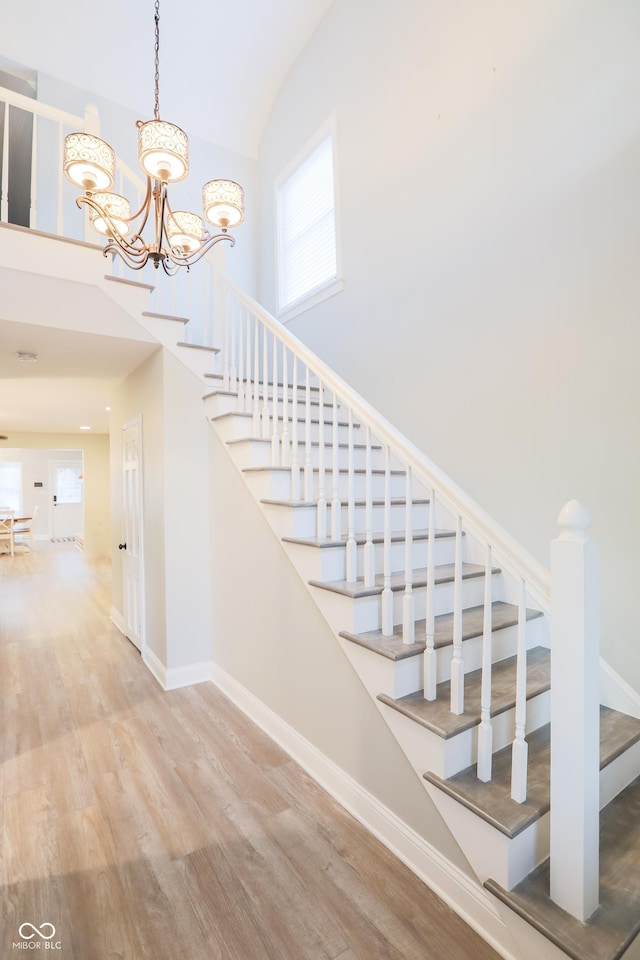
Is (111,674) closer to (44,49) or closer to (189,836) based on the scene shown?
(189,836)

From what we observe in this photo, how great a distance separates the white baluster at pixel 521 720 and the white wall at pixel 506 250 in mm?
957

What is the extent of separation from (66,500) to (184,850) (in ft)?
40.1

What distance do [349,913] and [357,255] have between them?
156 inches

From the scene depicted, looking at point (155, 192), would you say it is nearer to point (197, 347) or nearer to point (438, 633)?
point (197, 347)

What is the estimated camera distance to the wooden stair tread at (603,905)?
1.19 meters

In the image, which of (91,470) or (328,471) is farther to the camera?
(91,470)

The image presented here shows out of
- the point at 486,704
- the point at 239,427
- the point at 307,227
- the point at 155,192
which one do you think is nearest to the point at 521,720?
the point at 486,704

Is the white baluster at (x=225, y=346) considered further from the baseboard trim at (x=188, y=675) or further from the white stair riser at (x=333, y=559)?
the baseboard trim at (x=188, y=675)

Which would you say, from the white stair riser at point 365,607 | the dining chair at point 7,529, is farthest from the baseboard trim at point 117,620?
the dining chair at point 7,529

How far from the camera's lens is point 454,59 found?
A: 2.80 m

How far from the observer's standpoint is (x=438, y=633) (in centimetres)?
196

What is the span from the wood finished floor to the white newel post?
1.41 ft

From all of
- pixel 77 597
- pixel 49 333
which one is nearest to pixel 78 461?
pixel 77 597

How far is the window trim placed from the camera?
386 cm
